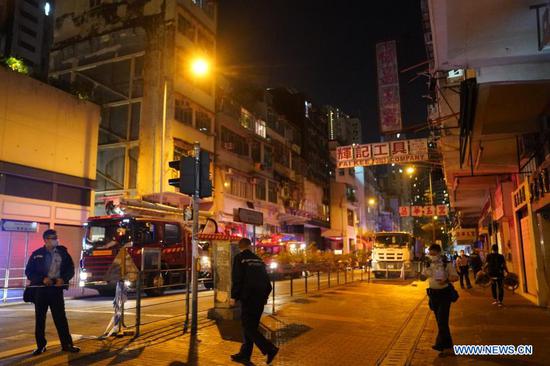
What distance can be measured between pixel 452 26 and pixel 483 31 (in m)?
0.66

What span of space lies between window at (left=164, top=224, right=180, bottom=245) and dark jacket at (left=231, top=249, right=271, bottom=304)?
1308 cm

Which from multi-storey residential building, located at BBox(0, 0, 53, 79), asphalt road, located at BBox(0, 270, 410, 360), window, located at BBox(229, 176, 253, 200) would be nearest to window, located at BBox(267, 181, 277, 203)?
window, located at BBox(229, 176, 253, 200)

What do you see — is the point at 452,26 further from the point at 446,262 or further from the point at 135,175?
the point at 135,175

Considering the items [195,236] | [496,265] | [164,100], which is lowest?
[496,265]

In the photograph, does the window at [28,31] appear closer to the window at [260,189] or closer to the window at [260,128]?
the window at [260,128]

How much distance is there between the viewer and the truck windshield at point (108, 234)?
18.5 m

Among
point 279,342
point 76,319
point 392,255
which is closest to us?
point 279,342

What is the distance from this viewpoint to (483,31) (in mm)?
9414

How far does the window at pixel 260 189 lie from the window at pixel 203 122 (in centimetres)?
830

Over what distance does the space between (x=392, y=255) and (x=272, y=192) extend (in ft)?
57.2

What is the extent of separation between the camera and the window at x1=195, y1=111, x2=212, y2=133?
109ft

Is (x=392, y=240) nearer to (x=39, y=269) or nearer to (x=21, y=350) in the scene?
(x=21, y=350)

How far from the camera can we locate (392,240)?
97.2 feet

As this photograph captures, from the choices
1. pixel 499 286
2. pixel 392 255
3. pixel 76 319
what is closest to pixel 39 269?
pixel 76 319
